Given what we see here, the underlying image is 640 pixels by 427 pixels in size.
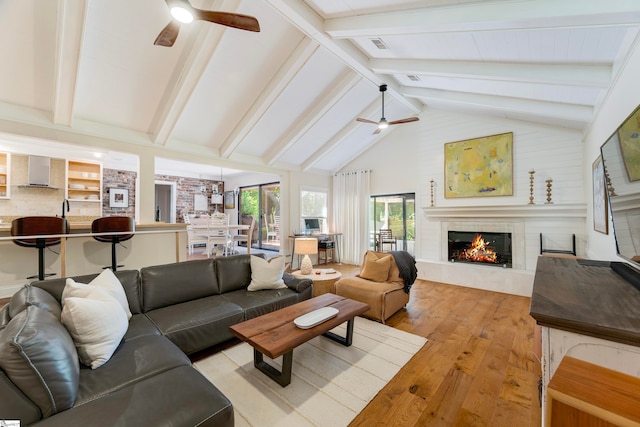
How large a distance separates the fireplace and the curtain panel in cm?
211

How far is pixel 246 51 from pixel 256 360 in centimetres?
361

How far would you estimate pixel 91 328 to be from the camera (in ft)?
5.31

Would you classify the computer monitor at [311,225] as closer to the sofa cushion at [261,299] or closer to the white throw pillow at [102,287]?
the sofa cushion at [261,299]

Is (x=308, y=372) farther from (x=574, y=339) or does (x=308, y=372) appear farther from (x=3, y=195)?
(x=3, y=195)

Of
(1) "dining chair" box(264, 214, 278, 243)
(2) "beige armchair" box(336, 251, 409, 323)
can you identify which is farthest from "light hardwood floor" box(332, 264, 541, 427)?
(1) "dining chair" box(264, 214, 278, 243)

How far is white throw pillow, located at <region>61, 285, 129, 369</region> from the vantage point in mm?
1577

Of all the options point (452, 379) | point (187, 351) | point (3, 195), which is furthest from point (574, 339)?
point (3, 195)

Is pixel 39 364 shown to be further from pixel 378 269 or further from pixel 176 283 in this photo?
pixel 378 269

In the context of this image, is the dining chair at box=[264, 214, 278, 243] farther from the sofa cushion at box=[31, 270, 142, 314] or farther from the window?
the sofa cushion at box=[31, 270, 142, 314]

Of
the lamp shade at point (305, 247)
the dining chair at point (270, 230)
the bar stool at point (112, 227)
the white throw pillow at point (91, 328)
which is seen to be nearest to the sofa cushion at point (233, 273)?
the lamp shade at point (305, 247)

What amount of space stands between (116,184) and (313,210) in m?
5.49

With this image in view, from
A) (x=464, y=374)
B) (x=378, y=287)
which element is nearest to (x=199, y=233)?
(x=378, y=287)

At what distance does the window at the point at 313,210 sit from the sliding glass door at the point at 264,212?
1.28 m

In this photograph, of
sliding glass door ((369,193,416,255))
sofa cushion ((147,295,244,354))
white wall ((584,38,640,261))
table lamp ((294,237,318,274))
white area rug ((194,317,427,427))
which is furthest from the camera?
sliding glass door ((369,193,416,255))
